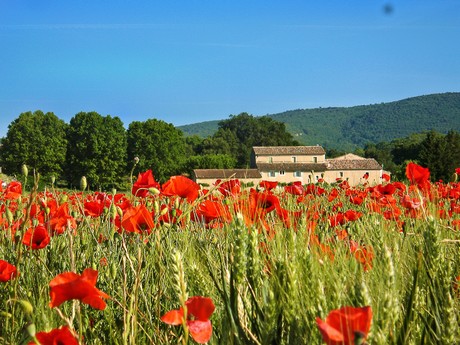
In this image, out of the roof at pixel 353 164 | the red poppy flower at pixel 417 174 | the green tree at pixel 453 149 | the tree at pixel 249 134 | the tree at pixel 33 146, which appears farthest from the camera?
the tree at pixel 249 134

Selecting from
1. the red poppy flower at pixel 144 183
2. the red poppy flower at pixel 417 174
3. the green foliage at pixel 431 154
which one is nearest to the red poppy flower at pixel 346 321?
the red poppy flower at pixel 144 183

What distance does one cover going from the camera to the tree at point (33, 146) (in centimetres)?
5662

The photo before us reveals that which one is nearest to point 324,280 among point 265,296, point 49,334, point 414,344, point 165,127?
point 265,296

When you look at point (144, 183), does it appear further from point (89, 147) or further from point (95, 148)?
point (89, 147)

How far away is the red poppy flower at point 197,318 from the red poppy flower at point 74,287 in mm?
147

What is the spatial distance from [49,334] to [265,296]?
1.68ft

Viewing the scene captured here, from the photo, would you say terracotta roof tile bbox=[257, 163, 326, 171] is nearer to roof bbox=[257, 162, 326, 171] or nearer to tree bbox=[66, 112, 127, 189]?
roof bbox=[257, 162, 326, 171]

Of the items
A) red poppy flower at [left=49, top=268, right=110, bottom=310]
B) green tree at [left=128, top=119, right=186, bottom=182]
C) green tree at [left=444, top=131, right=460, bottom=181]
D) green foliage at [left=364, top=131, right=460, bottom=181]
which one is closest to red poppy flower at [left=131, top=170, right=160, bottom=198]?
red poppy flower at [left=49, top=268, right=110, bottom=310]

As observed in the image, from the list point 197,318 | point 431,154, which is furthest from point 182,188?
point 431,154

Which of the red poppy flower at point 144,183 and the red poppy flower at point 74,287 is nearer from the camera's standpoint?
the red poppy flower at point 74,287

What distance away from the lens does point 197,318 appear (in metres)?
1.23

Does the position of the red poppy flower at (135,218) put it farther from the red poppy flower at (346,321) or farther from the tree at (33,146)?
the tree at (33,146)

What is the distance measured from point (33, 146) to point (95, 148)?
637cm

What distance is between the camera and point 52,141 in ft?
191
